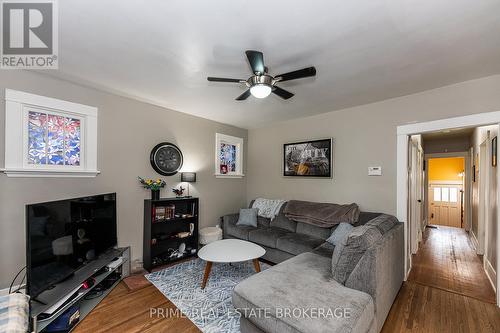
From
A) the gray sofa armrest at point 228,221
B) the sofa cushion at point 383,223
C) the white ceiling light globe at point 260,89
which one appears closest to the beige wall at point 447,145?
the sofa cushion at point 383,223

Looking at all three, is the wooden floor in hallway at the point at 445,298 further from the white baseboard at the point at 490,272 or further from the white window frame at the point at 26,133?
the white window frame at the point at 26,133

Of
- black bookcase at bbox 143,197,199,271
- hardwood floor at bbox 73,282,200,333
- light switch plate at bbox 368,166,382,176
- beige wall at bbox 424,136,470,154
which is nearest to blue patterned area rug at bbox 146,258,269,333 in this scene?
hardwood floor at bbox 73,282,200,333

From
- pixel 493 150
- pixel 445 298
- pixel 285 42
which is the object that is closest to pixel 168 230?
pixel 285 42

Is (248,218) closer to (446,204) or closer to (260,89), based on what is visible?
(260,89)

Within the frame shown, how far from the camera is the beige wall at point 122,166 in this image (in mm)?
2312

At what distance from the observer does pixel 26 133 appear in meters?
2.41

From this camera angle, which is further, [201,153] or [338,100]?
[201,153]

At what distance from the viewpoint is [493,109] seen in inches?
95.3

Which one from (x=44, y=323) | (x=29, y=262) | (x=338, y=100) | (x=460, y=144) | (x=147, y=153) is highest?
(x=338, y=100)

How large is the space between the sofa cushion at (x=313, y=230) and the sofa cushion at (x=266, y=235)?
0.78 feet

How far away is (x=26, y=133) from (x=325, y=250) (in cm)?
369

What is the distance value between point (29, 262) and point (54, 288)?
485mm

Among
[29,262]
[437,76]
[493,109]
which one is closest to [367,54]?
[437,76]

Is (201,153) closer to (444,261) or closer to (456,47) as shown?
(456,47)
